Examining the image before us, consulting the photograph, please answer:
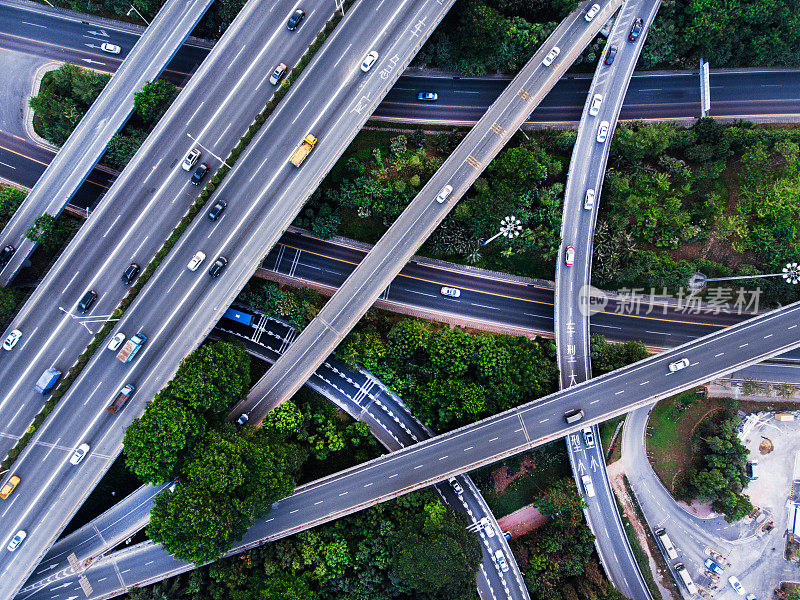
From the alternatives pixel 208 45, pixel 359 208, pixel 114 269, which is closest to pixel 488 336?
pixel 359 208

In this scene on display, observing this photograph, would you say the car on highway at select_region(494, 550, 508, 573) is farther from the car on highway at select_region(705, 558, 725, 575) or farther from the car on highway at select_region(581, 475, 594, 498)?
the car on highway at select_region(705, 558, 725, 575)

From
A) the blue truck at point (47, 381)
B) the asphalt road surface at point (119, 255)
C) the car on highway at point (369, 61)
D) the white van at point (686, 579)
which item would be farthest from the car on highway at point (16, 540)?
the white van at point (686, 579)

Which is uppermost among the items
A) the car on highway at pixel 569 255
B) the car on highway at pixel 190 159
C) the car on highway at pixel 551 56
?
the car on highway at pixel 551 56

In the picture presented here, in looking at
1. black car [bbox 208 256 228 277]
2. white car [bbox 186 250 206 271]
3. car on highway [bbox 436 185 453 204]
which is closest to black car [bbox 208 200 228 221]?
white car [bbox 186 250 206 271]

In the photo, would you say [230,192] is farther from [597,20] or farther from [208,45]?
[597,20]

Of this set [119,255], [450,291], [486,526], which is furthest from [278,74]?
[486,526]

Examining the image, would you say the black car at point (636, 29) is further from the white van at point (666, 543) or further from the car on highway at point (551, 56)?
the white van at point (666, 543)
